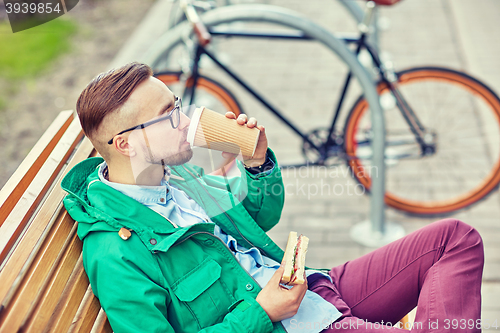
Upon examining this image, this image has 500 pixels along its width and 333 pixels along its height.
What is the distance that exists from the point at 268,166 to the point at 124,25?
590cm

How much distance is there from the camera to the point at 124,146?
1.72m

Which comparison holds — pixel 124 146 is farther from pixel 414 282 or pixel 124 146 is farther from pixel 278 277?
pixel 414 282

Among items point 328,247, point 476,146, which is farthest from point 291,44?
point 328,247

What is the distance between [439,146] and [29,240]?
3.15m

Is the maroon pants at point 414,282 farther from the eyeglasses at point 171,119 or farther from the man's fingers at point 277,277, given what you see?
the eyeglasses at point 171,119

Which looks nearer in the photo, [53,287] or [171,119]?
[53,287]

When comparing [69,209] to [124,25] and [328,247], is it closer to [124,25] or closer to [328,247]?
[328,247]

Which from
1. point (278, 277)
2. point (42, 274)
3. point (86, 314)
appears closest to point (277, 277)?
point (278, 277)

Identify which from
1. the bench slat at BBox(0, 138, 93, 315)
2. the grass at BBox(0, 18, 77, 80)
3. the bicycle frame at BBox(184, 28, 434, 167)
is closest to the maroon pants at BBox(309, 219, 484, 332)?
the bench slat at BBox(0, 138, 93, 315)

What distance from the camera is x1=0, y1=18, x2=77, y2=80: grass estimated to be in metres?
5.97

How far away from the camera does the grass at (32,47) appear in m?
5.97

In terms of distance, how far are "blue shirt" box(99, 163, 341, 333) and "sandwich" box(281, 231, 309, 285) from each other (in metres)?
0.18

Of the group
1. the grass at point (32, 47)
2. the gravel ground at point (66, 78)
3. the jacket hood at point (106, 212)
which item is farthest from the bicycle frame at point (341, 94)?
the grass at point (32, 47)

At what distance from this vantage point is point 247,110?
16.0 feet
